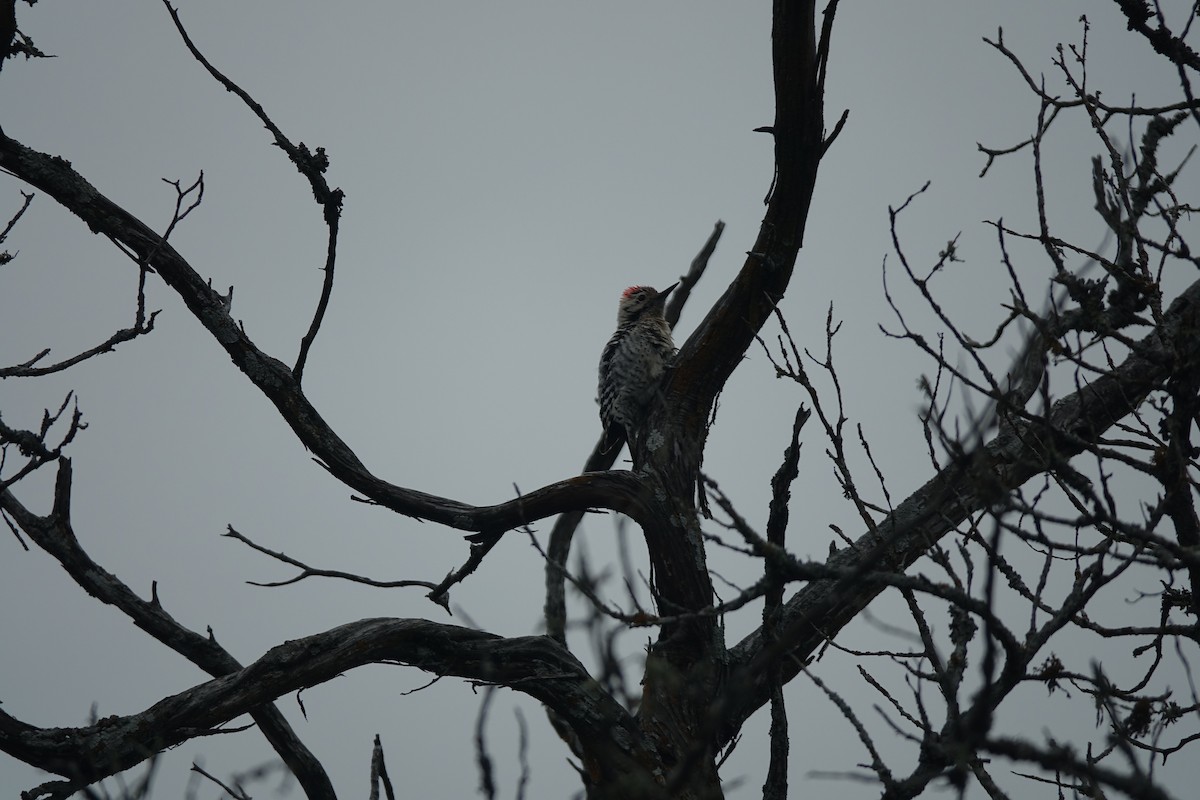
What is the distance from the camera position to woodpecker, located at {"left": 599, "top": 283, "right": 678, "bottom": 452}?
17.5ft

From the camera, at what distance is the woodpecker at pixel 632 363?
534 centimetres

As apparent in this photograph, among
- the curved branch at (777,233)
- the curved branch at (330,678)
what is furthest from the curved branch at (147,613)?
the curved branch at (777,233)

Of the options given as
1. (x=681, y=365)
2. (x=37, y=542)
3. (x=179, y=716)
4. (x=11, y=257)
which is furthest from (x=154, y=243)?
(x=681, y=365)

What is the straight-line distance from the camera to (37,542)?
3.13 m

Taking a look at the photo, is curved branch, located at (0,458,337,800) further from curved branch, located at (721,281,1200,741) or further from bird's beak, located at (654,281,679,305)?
bird's beak, located at (654,281,679,305)

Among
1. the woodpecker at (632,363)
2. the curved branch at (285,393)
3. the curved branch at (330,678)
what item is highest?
the woodpecker at (632,363)

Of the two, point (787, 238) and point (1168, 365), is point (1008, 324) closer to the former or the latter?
point (1168, 365)

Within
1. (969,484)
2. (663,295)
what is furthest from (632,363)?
(969,484)

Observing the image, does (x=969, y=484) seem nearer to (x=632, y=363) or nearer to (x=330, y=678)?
(x=330, y=678)

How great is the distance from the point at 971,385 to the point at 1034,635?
0.59 m

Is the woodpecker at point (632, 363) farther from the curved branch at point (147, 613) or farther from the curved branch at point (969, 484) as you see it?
the curved branch at point (147, 613)

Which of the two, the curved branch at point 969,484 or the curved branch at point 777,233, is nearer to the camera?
the curved branch at point 969,484

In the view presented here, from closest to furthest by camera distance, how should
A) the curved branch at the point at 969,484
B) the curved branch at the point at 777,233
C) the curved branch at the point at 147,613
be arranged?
the curved branch at the point at 969,484
the curved branch at the point at 777,233
the curved branch at the point at 147,613

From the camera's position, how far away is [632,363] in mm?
5570
